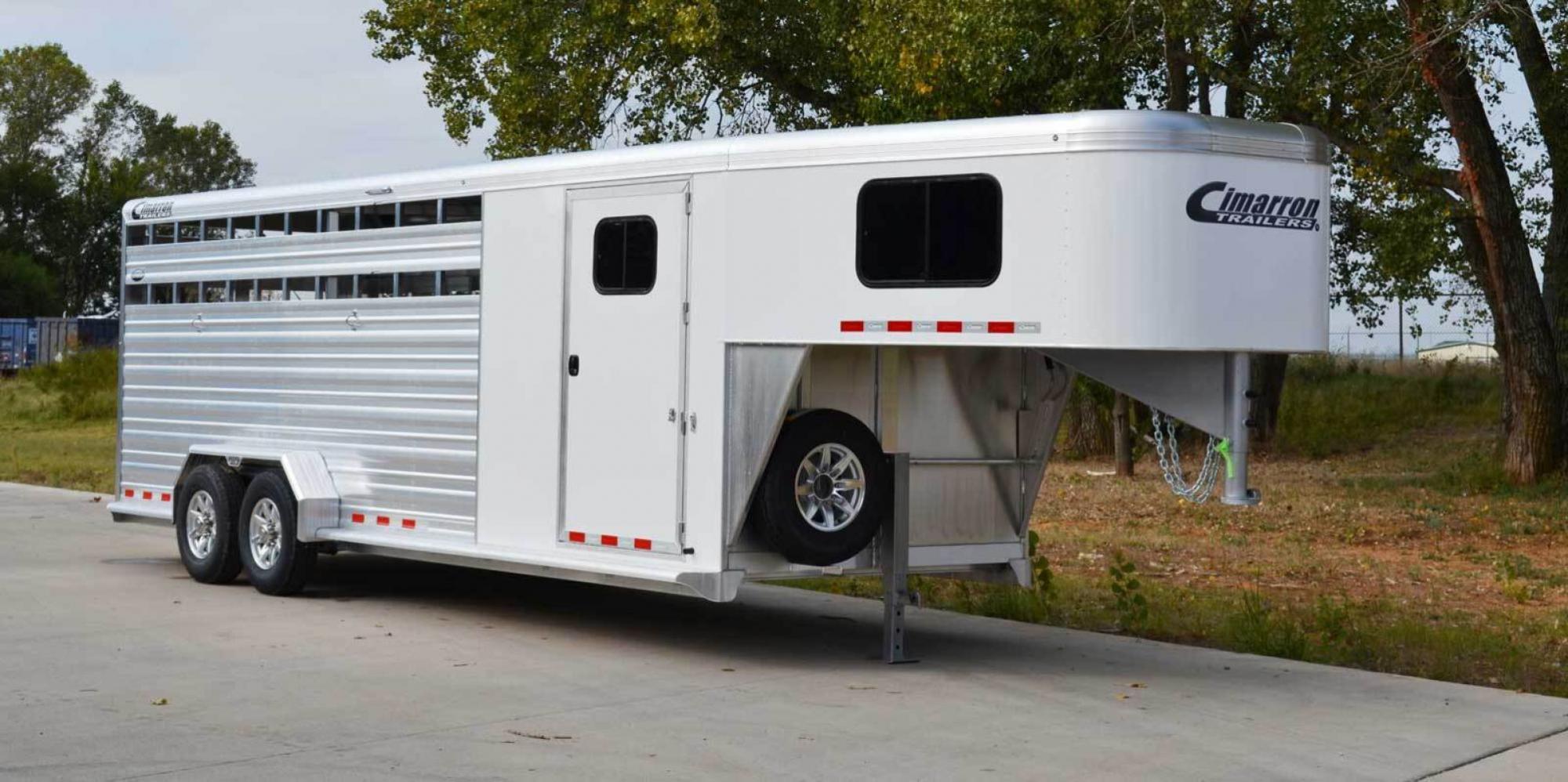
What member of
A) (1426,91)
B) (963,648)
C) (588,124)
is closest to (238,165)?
(588,124)

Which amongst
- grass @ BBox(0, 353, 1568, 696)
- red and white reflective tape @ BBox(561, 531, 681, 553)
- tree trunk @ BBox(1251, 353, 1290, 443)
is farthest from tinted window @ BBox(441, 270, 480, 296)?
tree trunk @ BBox(1251, 353, 1290, 443)

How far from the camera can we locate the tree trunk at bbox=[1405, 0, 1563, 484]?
1978 centimetres

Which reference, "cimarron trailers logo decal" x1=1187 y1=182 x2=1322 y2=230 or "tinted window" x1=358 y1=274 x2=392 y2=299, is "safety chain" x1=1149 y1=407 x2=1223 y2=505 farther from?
"tinted window" x1=358 y1=274 x2=392 y2=299

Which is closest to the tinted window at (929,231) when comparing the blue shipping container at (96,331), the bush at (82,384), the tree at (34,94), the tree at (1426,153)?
the tree at (1426,153)

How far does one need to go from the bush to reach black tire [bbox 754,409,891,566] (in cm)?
2965

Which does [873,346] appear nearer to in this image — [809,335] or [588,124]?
[809,335]

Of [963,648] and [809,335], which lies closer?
[809,335]

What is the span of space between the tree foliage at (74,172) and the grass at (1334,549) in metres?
61.2

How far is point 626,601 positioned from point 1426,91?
44.0 ft

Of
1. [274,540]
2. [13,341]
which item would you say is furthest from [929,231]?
[13,341]

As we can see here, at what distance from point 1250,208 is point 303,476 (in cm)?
642

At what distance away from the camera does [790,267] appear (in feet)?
31.4

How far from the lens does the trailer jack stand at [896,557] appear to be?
9.83 meters

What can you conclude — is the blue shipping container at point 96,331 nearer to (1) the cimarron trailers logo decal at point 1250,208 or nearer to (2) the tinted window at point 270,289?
(2) the tinted window at point 270,289
